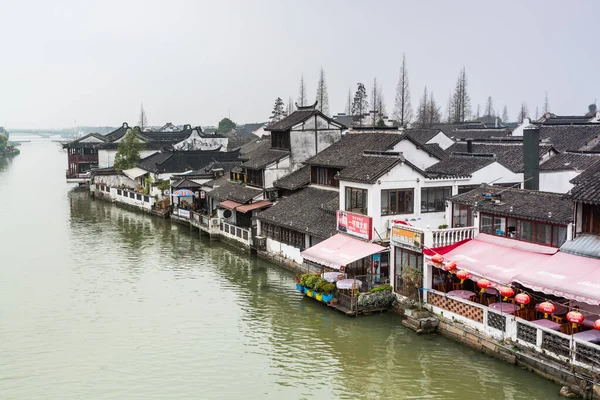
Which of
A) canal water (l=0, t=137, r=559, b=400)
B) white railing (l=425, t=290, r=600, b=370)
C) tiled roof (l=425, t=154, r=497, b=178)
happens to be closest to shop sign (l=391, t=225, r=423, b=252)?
white railing (l=425, t=290, r=600, b=370)

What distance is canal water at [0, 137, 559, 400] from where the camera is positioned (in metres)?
15.9

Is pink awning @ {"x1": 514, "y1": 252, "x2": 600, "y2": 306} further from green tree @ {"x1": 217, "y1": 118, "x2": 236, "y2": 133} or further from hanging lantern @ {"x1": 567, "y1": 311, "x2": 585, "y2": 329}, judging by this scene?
green tree @ {"x1": 217, "y1": 118, "x2": 236, "y2": 133}

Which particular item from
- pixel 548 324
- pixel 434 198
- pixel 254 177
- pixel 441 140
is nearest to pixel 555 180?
pixel 434 198

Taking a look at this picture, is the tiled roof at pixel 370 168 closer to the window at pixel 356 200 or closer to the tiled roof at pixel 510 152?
the window at pixel 356 200

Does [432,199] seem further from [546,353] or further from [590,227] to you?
[546,353]

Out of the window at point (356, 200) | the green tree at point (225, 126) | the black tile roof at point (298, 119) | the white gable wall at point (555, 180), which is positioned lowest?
the window at point (356, 200)

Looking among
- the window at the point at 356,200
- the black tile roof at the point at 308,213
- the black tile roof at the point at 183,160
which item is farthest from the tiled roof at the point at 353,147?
the black tile roof at the point at 183,160

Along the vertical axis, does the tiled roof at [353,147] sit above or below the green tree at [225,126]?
below

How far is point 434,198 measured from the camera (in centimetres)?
2448

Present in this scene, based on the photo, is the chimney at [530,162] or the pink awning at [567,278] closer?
the pink awning at [567,278]

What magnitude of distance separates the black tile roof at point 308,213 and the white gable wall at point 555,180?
8928 mm

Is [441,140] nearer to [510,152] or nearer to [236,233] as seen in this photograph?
[510,152]

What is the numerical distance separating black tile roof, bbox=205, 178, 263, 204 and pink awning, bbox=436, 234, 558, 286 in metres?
18.1

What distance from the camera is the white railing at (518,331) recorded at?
564 inches
